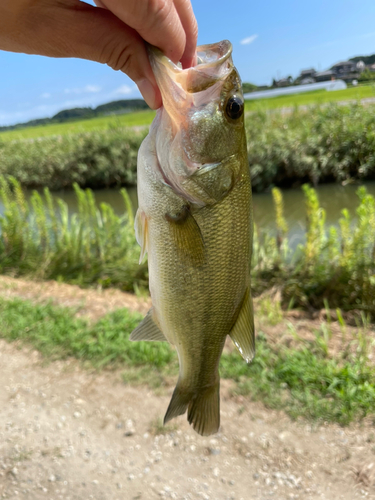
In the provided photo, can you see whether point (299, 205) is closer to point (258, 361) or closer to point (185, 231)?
point (258, 361)

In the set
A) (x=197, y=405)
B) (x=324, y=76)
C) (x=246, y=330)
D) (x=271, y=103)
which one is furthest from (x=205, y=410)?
(x=324, y=76)

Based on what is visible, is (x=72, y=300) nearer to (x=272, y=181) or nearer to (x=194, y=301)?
(x=194, y=301)

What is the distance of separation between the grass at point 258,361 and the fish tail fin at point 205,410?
1788 millimetres

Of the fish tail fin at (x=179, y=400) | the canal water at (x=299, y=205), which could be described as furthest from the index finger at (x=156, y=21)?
the canal water at (x=299, y=205)

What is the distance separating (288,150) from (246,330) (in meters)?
13.9

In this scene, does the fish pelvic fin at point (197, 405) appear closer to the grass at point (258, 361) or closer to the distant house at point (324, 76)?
the grass at point (258, 361)

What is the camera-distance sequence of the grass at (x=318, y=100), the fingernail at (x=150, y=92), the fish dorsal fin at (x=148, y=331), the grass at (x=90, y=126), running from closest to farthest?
the fingernail at (x=150, y=92) < the fish dorsal fin at (x=148, y=331) < the grass at (x=318, y=100) < the grass at (x=90, y=126)

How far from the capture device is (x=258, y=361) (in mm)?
3900

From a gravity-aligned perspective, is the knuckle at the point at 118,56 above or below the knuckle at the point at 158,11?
below

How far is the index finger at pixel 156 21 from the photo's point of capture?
1.41 meters

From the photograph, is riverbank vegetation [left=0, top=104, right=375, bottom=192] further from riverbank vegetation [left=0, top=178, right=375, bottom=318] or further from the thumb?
the thumb

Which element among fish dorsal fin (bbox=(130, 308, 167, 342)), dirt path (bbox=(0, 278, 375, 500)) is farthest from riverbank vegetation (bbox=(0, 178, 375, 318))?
fish dorsal fin (bbox=(130, 308, 167, 342))

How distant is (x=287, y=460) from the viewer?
119 inches

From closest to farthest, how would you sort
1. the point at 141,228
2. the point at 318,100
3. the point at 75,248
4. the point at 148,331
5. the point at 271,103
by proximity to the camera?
1. the point at 141,228
2. the point at 148,331
3. the point at 75,248
4. the point at 318,100
5. the point at 271,103
